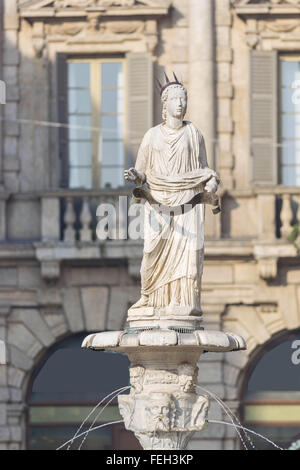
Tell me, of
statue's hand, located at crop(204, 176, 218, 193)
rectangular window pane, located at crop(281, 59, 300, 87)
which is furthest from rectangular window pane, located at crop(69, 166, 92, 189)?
statue's hand, located at crop(204, 176, 218, 193)

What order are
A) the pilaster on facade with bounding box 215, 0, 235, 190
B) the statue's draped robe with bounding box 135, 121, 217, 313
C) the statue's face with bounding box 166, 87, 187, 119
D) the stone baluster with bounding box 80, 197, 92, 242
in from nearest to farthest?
1. the statue's draped robe with bounding box 135, 121, 217, 313
2. the statue's face with bounding box 166, 87, 187, 119
3. the stone baluster with bounding box 80, 197, 92, 242
4. the pilaster on facade with bounding box 215, 0, 235, 190

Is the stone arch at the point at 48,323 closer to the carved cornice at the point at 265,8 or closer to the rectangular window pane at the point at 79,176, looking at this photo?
the rectangular window pane at the point at 79,176

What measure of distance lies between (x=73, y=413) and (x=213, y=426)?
242 centimetres

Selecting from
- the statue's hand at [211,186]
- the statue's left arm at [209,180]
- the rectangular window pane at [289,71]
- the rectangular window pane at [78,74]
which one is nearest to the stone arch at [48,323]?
the rectangular window pane at [78,74]

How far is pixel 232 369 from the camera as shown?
2836 cm

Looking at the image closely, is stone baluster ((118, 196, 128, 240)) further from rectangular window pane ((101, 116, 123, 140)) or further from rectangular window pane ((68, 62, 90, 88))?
rectangular window pane ((68, 62, 90, 88))

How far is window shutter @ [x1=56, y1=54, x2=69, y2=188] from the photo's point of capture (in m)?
29.4

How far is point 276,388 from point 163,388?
1189cm

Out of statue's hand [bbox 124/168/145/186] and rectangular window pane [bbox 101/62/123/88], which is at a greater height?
rectangular window pane [bbox 101/62/123/88]

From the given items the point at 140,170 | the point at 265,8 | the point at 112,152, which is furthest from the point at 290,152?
the point at 140,170

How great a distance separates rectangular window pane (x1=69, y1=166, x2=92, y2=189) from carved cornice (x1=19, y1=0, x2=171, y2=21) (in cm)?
256

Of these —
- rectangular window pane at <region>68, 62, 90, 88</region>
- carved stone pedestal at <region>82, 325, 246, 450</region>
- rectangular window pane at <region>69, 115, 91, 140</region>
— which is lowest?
carved stone pedestal at <region>82, 325, 246, 450</region>

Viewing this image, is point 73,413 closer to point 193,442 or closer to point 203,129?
point 193,442

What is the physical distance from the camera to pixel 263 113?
29.2 metres
